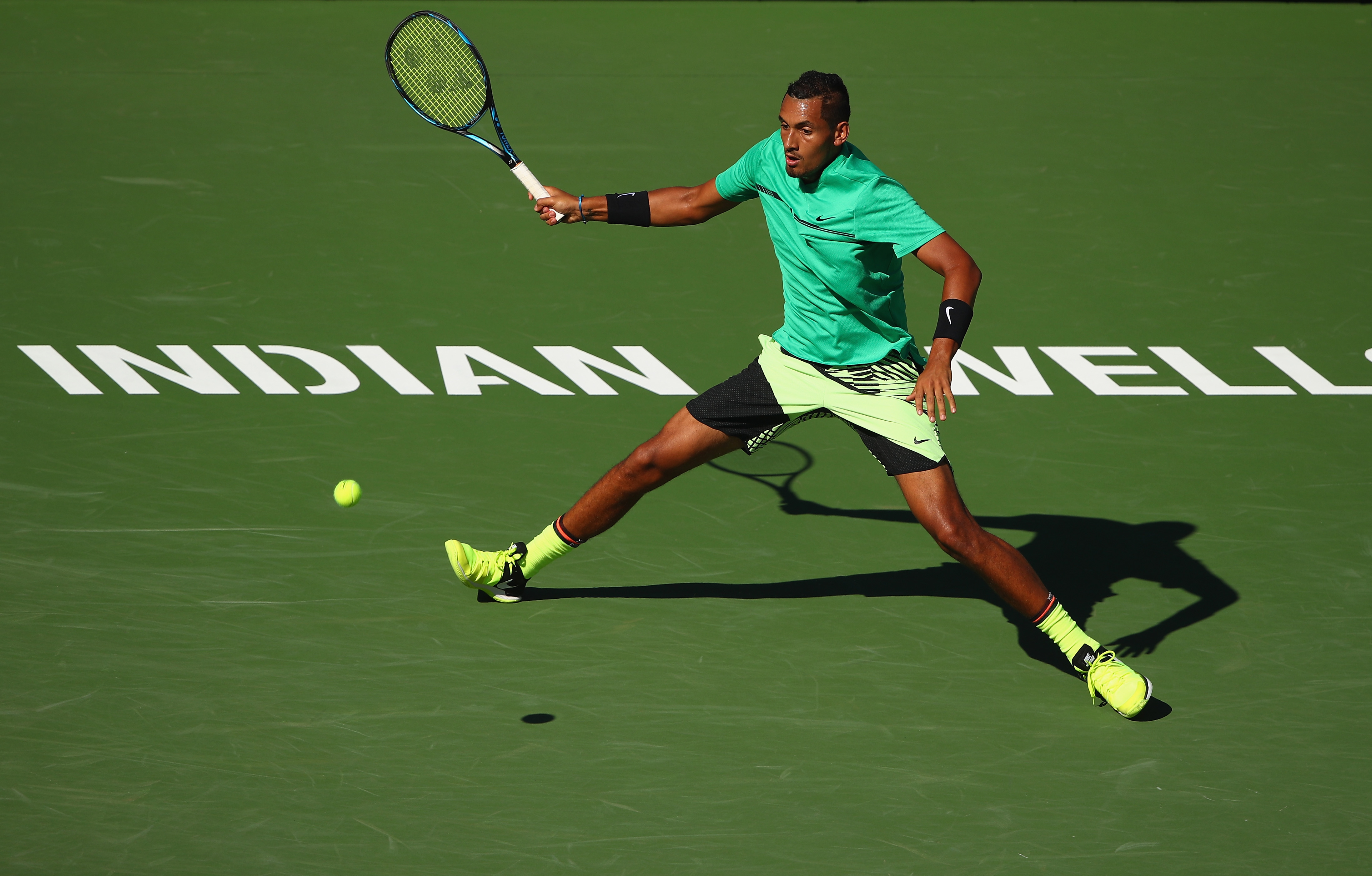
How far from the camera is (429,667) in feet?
18.1

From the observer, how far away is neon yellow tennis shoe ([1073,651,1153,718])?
5199 millimetres

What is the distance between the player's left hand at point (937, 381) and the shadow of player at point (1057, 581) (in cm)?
122

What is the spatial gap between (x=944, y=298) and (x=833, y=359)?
2.07ft

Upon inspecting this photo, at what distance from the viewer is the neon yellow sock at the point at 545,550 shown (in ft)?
19.3

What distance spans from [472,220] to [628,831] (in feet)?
17.3

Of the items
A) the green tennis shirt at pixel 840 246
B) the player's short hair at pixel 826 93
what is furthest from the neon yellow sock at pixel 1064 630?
the player's short hair at pixel 826 93

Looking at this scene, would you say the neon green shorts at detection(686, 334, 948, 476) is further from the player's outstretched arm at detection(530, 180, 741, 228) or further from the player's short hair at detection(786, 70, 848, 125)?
the player's short hair at detection(786, 70, 848, 125)

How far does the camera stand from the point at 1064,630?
17.6 feet

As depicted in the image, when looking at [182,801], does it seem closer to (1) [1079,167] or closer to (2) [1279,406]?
(2) [1279,406]

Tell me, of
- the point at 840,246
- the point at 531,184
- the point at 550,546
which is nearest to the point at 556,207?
the point at 531,184

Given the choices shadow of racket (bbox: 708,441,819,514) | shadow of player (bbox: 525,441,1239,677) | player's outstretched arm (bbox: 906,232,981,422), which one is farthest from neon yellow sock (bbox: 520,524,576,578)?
player's outstretched arm (bbox: 906,232,981,422)

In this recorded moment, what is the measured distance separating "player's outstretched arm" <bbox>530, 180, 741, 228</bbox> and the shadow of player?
1413 millimetres

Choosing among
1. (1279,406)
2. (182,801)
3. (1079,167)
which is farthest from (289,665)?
(1079,167)

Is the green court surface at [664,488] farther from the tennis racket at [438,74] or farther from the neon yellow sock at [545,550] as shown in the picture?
the tennis racket at [438,74]
